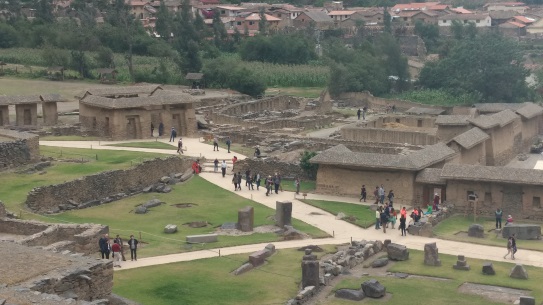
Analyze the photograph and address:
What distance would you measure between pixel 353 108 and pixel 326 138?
85.9 ft

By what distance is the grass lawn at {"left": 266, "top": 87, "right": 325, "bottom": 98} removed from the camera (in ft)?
297

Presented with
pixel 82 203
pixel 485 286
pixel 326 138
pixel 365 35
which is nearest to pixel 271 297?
pixel 485 286

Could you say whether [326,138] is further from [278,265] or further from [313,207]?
[278,265]

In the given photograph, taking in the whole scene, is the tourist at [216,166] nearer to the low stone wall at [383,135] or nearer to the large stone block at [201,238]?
the low stone wall at [383,135]

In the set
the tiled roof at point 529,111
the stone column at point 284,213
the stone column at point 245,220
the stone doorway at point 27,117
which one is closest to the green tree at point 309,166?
the stone column at point 284,213

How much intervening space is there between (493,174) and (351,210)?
6616 millimetres

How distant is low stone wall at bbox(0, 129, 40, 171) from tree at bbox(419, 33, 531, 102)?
50897mm

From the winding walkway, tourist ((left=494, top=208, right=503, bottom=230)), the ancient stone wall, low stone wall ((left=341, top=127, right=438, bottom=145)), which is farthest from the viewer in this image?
the ancient stone wall

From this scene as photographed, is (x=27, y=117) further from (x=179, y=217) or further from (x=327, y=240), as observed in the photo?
(x=327, y=240)

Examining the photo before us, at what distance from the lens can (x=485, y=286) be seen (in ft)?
106

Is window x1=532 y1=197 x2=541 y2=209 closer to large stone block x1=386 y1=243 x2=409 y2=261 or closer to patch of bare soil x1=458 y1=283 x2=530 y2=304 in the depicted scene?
large stone block x1=386 y1=243 x2=409 y2=261

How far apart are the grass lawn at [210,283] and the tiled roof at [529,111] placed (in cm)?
3784

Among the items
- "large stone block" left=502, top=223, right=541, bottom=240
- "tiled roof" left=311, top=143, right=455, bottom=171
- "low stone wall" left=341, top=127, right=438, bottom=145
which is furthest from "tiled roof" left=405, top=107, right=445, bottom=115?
"large stone block" left=502, top=223, right=541, bottom=240

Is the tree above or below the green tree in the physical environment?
above
